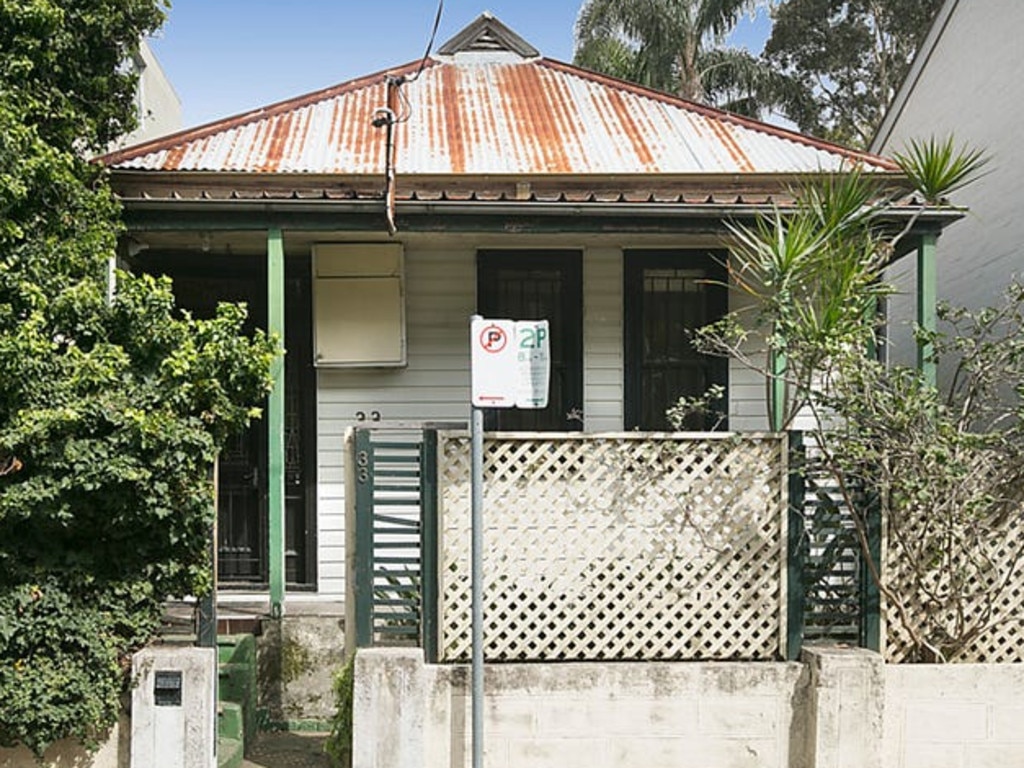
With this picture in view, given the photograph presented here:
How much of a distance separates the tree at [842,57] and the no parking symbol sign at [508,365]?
22.9 meters

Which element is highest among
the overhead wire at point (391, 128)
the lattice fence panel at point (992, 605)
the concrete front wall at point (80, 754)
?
the overhead wire at point (391, 128)

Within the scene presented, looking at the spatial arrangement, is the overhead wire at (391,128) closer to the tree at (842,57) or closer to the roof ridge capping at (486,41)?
the roof ridge capping at (486,41)

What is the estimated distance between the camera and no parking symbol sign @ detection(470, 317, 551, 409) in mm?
3848

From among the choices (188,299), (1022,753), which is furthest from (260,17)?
(1022,753)

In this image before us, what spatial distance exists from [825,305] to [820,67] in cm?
2395

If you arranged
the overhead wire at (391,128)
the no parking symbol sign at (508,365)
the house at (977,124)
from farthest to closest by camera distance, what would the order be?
the house at (977,124)
the overhead wire at (391,128)
the no parking symbol sign at (508,365)

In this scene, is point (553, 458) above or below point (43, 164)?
below

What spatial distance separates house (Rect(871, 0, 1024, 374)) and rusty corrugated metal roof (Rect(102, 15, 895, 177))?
230cm

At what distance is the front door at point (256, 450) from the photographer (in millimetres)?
7379

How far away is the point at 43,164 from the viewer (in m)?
4.73

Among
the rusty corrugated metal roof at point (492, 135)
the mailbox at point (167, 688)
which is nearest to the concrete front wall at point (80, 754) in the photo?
the mailbox at point (167, 688)

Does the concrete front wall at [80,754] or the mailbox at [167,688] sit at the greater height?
the mailbox at [167,688]

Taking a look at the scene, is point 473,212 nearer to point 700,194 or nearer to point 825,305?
point 700,194

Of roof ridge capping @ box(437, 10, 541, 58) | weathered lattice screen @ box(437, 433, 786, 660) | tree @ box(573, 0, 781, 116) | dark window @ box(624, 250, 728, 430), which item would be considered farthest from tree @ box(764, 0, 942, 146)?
weathered lattice screen @ box(437, 433, 786, 660)
